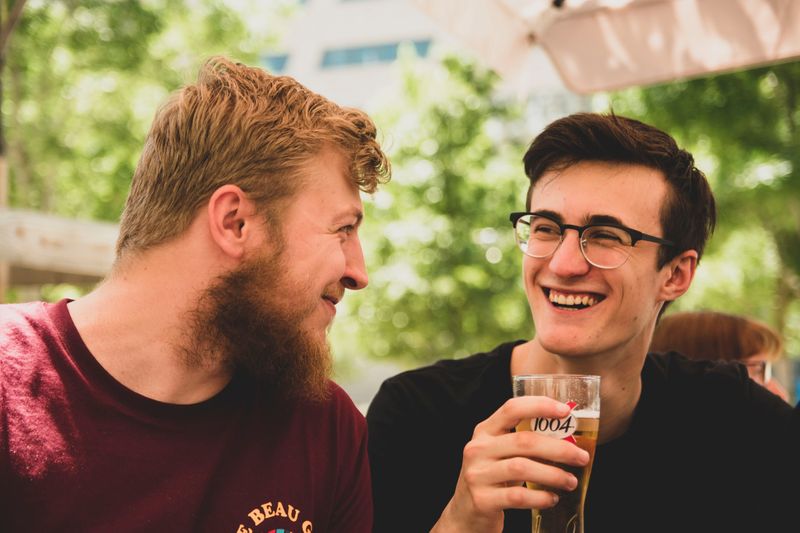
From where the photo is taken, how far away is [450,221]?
18859 mm

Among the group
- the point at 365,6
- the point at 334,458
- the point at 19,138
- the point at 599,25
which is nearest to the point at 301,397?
the point at 334,458

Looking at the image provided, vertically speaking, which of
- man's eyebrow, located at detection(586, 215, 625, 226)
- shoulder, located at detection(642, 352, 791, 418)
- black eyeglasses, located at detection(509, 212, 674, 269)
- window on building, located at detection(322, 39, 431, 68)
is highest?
window on building, located at detection(322, 39, 431, 68)

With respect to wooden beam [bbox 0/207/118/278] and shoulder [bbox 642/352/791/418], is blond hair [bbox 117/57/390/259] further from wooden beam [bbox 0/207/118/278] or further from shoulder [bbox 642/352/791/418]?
wooden beam [bbox 0/207/118/278]

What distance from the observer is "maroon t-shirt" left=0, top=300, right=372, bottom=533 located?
78.6 inches

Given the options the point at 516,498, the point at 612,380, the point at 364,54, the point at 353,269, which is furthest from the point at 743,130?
the point at 364,54

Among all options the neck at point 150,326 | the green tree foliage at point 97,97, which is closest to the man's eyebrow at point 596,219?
the neck at point 150,326

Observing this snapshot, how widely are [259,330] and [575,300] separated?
3.29 feet

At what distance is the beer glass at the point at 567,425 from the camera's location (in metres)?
1.96

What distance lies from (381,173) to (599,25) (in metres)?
1.88

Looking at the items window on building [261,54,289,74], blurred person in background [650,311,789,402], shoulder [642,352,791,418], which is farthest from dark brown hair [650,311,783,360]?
window on building [261,54,289,74]

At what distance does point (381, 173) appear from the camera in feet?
8.41

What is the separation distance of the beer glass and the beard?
2.12 feet

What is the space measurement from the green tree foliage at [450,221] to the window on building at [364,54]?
36401 mm

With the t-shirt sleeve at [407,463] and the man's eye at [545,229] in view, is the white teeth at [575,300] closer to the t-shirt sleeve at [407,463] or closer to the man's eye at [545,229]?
the man's eye at [545,229]
